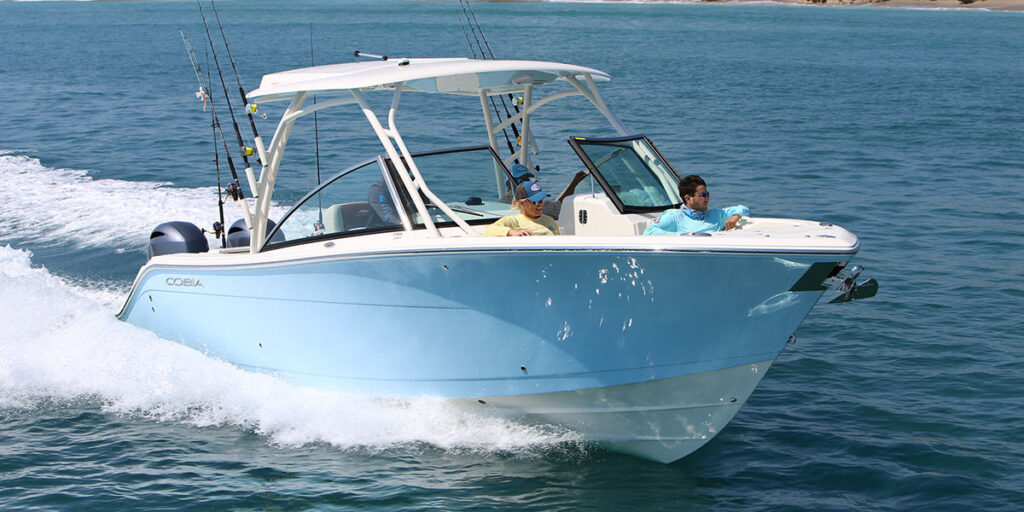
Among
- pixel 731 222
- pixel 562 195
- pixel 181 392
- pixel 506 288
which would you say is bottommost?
pixel 181 392

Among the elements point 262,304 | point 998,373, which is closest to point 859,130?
point 998,373

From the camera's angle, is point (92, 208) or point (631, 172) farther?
point (92, 208)

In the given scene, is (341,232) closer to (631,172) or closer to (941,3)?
(631,172)

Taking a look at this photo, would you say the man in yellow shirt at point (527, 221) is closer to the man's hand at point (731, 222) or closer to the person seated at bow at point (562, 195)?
the person seated at bow at point (562, 195)

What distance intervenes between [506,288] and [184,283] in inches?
129

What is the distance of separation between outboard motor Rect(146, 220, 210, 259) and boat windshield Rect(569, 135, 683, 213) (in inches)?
155

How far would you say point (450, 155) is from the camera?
7918mm

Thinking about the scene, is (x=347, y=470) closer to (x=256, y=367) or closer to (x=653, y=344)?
(x=256, y=367)

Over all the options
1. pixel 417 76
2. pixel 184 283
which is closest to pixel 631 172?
pixel 417 76

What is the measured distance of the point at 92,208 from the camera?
1485cm

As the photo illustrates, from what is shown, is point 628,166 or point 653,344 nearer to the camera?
point 653,344

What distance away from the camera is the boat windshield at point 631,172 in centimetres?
731

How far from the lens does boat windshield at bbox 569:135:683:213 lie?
731cm

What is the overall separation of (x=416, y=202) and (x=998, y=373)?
5784 mm
